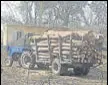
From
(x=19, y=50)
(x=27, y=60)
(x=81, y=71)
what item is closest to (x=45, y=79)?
(x=81, y=71)

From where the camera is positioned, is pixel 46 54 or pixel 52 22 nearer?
pixel 46 54

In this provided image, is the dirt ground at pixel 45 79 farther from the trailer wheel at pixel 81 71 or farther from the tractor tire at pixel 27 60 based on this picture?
the tractor tire at pixel 27 60

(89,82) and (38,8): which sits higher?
(38,8)

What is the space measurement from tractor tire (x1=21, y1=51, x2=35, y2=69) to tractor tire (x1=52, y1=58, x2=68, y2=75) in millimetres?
2020

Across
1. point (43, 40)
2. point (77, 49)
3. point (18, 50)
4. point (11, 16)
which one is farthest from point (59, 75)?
point (11, 16)

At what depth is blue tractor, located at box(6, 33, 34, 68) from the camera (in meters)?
17.9

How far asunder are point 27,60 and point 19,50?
966 millimetres

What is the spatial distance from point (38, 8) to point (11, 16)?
7.87 feet

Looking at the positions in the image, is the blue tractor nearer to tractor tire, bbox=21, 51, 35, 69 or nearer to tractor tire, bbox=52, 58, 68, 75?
tractor tire, bbox=21, 51, 35, 69

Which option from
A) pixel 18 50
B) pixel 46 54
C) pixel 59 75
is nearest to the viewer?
pixel 59 75

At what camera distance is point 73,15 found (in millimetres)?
29109

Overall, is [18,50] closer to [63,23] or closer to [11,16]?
[11,16]

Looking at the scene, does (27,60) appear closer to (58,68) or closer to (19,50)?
(19,50)

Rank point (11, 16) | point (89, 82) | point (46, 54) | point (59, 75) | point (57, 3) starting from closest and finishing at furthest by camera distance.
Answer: point (89, 82), point (59, 75), point (46, 54), point (11, 16), point (57, 3)
